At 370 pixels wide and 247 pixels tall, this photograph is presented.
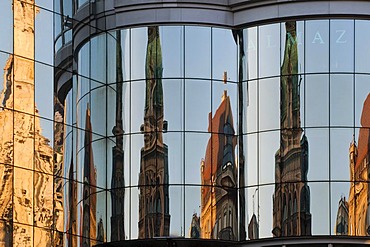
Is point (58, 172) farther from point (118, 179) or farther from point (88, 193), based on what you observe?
point (118, 179)

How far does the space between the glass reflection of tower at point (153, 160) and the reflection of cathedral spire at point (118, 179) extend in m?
0.77

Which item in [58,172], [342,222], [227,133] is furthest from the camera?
[58,172]

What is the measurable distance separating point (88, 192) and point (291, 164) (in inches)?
314

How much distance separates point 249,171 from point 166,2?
7.25m

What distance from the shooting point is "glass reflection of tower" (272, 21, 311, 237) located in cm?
5334

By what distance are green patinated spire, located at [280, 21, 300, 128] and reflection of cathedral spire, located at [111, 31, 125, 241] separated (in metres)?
6.22

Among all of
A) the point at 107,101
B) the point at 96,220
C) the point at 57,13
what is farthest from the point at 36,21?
the point at 96,220

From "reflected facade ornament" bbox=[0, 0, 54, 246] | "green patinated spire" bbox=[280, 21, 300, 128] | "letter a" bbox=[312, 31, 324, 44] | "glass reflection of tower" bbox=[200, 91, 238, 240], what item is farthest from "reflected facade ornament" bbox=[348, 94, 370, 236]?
"reflected facade ornament" bbox=[0, 0, 54, 246]

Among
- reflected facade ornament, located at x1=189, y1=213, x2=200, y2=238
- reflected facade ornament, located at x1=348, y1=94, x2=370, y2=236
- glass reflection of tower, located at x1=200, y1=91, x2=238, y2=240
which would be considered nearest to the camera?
reflected facade ornament, located at x1=348, y1=94, x2=370, y2=236

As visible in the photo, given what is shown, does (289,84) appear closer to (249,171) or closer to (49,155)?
(249,171)

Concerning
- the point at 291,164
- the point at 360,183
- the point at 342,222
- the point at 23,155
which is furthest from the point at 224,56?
the point at 23,155

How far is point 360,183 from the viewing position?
53.3 m

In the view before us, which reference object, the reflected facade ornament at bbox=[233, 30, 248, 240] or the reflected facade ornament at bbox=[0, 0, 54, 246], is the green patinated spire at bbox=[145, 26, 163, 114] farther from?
the reflected facade ornament at bbox=[0, 0, 54, 246]

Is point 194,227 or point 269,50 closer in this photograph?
point 194,227
